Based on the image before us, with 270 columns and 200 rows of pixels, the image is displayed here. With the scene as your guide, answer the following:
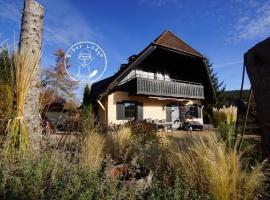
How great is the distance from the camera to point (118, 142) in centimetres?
616

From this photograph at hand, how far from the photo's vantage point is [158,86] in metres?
17.2

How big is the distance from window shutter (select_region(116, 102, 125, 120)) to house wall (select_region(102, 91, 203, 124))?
0.19 meters

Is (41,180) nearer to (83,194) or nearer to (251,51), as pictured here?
(83,194)

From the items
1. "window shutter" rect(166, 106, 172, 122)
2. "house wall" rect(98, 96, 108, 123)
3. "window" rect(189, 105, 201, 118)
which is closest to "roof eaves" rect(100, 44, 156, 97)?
"house wall" rect(98, 96, 108, 123)

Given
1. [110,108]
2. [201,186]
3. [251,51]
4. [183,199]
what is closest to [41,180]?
[183,199]

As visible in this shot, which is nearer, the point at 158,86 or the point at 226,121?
the point at 226,121

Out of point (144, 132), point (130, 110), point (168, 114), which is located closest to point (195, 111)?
point (168, 114)

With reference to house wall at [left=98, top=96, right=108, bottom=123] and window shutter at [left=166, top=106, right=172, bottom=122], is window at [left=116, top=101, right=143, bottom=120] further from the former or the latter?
window shutter at [left=166, top=106, right=172, bottom=122]

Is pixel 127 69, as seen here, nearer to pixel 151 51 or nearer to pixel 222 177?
pixel 151 51

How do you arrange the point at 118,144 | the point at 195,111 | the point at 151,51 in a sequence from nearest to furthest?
the point at 118,144 < the point at 151,51 < the point at 195,111

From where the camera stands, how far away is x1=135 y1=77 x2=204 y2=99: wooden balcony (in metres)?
16.2

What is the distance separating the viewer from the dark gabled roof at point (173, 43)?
647 inches

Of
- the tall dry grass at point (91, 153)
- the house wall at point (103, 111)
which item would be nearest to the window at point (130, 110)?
the house wall at point (103, 111)

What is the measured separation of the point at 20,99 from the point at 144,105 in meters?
14.2
